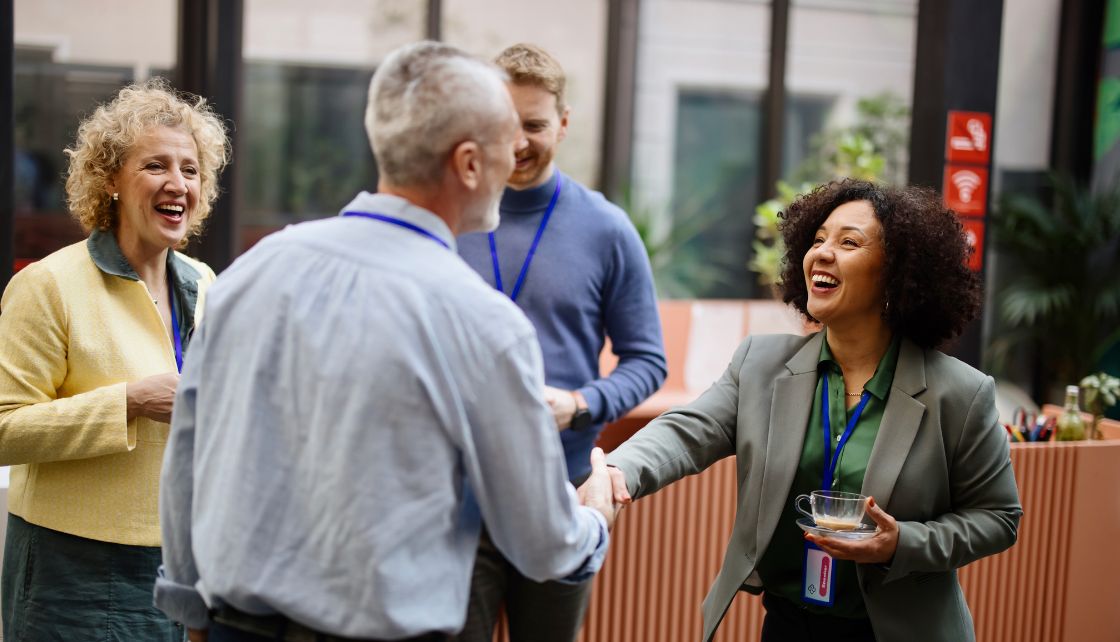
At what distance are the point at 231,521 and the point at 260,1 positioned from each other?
21.8 feet

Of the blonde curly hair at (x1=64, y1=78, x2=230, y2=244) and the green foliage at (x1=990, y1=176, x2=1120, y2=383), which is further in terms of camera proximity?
the green foliage at (x1=990, y1=176, x2=1120, y2=383)

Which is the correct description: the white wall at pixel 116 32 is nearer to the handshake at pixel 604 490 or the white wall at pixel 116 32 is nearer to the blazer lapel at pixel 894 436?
the handshake at pixel 604 490

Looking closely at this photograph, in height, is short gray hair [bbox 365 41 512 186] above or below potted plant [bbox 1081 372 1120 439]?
above

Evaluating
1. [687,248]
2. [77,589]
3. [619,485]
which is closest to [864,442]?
[619,485]

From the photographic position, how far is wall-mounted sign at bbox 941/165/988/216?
545 cm

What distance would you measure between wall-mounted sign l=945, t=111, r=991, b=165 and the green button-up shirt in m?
3.47

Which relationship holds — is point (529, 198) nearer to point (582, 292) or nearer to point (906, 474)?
point (582, 292)

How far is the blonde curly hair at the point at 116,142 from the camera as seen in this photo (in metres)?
2.26

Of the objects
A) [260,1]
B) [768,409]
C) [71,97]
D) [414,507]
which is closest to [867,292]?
[768,409]

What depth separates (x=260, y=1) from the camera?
7438mm

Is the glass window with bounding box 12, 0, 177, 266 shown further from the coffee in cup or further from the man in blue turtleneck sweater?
the coffee in cup

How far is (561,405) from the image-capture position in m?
2.19

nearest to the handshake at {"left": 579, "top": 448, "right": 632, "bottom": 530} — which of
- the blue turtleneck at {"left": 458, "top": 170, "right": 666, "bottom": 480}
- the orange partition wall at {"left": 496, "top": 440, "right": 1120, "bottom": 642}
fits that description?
the blue turtleneck at {"left": 458, "top": 170, "right": 666, "bottom": 480}

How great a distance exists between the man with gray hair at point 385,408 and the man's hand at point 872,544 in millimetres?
658
